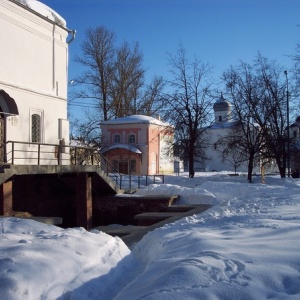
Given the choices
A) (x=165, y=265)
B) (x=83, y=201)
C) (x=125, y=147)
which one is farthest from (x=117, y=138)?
(x=165, y=265)

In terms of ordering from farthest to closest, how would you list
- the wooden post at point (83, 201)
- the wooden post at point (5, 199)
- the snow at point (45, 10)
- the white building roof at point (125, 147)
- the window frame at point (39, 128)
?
the white building roof at point (125, 147), the window frame at point (39, 128), the snow at point (45, 10), the wooden post at point (83, 201), the wooden post at point (5, 199)

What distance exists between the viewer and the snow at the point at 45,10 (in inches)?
683

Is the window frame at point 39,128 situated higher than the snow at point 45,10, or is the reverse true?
the snow at point 45,10

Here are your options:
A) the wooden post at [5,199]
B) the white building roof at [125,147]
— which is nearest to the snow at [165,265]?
the wooden post at [5,199]

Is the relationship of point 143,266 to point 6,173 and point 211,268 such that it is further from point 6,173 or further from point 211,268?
point 6,173

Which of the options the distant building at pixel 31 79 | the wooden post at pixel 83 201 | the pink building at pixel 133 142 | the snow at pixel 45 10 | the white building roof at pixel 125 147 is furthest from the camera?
the pink building at pixel 133 142

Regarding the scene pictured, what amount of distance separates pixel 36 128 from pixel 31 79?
1979 millimetres

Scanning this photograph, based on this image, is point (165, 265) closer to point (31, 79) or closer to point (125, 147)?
point (31, 79)

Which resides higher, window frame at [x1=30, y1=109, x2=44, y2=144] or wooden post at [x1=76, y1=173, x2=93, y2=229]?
window frame at [x1=30, y1=109, x2=44, y2=144]

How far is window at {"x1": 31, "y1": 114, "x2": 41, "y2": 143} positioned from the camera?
17.7 m

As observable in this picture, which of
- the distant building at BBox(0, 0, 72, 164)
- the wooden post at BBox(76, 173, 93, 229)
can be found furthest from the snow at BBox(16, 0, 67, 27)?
the wooden post at BBox(76, 173, 93, 229)

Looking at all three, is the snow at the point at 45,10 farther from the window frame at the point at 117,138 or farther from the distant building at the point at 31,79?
the window frame at the point at 117,138

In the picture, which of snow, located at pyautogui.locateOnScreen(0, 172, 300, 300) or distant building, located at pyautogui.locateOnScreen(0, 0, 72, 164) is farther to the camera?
distant building, located at pyautogui.locateOnScreen(0, 0, 72, 164)

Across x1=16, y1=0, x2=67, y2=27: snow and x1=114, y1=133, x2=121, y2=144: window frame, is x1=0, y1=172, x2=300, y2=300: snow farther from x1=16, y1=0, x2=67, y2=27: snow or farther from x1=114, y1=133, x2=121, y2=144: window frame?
x1=114, y1=133, x2=121, y2=144: window frame
